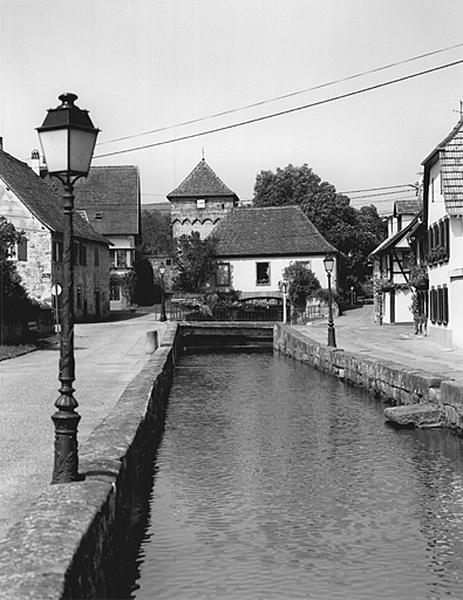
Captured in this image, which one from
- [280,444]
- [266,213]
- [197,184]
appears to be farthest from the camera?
[197,184]

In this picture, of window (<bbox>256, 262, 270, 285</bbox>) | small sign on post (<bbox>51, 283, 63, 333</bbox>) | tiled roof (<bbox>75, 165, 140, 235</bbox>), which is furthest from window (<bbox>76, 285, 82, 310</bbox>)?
window (<bbox>256, 262, 270, 285</bbox>)

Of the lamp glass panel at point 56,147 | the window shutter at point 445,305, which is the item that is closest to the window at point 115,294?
the window shutter at point 445,305

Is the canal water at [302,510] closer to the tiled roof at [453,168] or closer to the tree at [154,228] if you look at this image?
the tiled roof at [453,168]

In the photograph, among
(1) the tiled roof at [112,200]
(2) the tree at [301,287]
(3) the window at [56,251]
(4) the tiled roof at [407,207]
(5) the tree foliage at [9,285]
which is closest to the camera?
(5) the tree foliage at [9,285]

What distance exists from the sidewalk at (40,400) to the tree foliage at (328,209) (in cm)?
3909

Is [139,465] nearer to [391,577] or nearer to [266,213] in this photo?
[391,577]

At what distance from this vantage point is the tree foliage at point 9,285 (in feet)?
105

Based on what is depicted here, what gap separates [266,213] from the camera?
65.4 metres

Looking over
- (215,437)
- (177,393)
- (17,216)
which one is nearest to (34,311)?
(17,216)

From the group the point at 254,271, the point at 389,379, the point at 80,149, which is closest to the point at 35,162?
the point at 254,271

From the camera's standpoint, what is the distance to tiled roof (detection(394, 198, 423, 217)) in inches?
2058

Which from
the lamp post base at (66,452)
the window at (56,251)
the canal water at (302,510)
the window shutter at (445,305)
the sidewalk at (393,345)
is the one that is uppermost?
the window at (56,251)

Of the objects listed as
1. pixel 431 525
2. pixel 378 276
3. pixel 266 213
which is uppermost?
pixel 266 213

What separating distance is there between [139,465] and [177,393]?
484 inches
